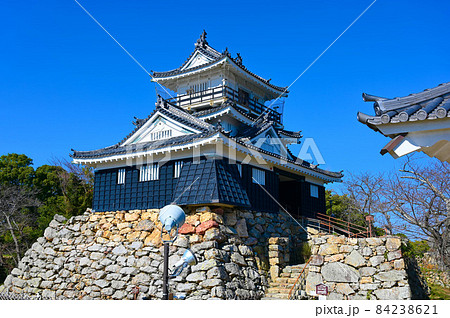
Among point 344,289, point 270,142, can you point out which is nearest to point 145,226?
point 270,142

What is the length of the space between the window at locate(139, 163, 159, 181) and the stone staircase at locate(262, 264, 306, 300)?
7.03 m

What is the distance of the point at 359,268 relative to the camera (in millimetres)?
14422

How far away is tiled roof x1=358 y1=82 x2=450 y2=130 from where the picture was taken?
4.92 m

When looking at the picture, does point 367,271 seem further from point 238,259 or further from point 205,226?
point 205,226

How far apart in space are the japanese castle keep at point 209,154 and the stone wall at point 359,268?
13.0 ft

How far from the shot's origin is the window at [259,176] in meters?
18.8

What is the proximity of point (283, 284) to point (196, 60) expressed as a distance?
15563 mm

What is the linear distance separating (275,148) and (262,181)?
3143mm

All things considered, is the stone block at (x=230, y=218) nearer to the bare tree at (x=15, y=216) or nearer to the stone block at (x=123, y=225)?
the stone block at (x=123, y=225)

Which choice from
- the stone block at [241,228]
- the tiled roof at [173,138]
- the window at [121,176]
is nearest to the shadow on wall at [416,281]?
the stone block at [241,228]

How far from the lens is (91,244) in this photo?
18.2 m

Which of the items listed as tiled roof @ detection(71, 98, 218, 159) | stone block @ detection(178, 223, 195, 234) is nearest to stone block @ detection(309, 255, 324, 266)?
stone block @ detection(178, 223, 195, 234)
